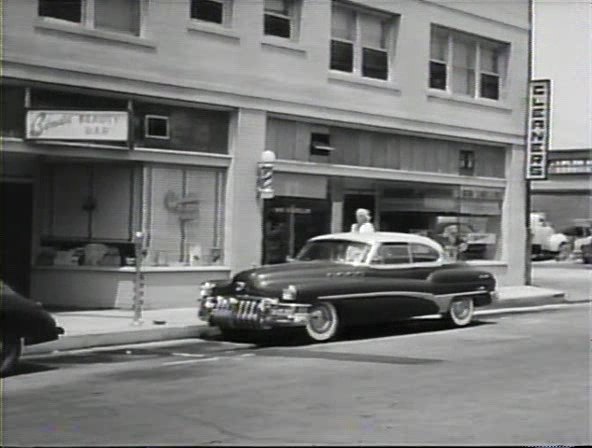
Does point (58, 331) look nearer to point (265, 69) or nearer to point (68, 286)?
point (68, 286)

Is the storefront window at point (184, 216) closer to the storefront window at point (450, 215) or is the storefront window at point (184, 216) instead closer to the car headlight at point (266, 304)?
the car headlight at point (266, 304)

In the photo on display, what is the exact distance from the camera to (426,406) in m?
9.10

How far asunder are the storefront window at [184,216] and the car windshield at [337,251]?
3.08 meters

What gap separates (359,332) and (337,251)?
52.9 inches

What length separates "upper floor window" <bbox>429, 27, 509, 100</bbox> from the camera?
23.2m

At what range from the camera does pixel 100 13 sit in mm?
16484

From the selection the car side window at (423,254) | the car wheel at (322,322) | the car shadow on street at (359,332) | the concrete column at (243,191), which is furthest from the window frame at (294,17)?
the car wheel at (322,322)

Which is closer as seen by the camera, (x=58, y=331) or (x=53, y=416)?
(x=53, y=416)

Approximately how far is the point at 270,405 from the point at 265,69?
1067 centimetres

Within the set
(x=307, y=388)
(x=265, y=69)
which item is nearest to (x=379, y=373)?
(x=307, y=388)

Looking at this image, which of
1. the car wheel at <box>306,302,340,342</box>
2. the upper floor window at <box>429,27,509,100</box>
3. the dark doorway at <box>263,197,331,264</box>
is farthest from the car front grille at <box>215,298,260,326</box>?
the upper floor window at <box>429,27,509,100</box>

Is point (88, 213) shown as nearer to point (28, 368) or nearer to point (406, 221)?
point (28, 368)

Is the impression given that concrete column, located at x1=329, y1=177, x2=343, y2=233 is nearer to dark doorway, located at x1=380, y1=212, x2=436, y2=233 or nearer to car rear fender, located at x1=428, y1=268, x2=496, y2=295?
dark doorway, located at x1=380, y1=212, x2=436, y2=233

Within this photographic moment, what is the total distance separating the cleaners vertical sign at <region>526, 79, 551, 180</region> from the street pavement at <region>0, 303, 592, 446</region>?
11.2 metres
